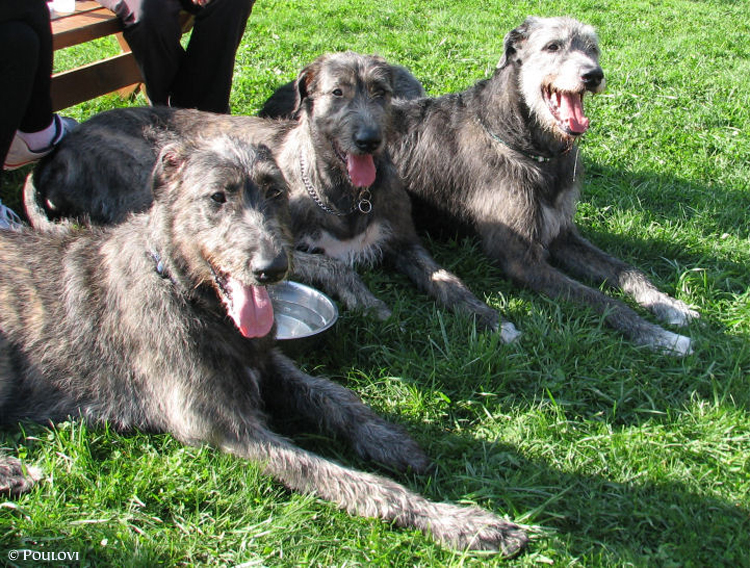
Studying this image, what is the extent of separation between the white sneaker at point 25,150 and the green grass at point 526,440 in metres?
0.59

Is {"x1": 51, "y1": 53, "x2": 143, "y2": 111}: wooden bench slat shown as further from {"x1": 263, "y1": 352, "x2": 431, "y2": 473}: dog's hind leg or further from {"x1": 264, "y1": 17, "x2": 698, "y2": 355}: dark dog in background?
{"x1": 263, "y1": 352, "x2": 431, "y2": 473}: dog's hind leg

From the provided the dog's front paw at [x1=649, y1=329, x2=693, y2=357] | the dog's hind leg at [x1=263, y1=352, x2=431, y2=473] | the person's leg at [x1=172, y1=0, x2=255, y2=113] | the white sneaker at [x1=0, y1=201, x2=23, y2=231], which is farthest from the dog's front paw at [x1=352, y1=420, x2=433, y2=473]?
the person's leg at [x1=172, y1=0, x2=255, y2=113]

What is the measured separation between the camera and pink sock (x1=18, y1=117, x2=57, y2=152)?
488 centimetres

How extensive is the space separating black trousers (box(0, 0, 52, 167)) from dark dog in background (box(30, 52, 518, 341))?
54 cm

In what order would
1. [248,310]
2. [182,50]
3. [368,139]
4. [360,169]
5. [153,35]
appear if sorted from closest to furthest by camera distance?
[248,310] → [368,139] → [360,169] → [153,35] → [182,50]

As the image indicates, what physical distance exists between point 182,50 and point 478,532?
5.03 meters

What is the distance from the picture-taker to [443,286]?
4504mm

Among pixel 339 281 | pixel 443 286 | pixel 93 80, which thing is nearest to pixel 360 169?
pixel 339 281

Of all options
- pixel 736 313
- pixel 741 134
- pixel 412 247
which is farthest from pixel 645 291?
pixel 741 134

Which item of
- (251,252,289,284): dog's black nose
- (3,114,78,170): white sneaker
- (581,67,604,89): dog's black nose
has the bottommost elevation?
(3,114,78,170): white sneaker

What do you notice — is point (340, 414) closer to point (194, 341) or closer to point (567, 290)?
point (194, 341)

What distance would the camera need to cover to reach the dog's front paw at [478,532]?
108 inches

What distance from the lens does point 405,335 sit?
417 centimetres

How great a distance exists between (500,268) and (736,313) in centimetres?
153
